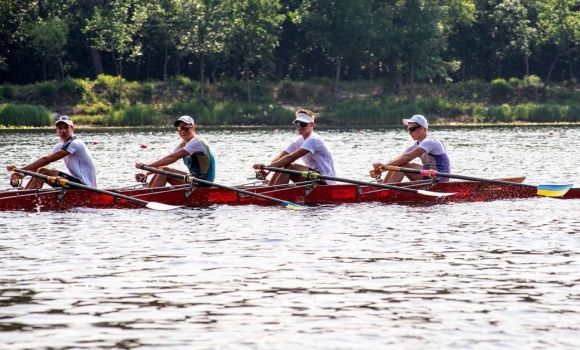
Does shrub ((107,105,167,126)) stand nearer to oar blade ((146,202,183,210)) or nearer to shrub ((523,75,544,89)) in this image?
shrub ((523,75,544,89))

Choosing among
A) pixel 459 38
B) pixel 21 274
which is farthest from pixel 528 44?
pixel 21 274

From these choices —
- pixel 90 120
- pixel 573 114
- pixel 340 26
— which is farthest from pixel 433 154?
pixel 340 26

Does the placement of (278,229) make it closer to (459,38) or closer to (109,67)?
(109,67)

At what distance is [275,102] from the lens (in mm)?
79438

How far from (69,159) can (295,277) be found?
8.60 metres

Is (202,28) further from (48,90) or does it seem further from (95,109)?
(48,90)

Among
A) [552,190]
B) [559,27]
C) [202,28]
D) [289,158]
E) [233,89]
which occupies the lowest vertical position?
[552,190]

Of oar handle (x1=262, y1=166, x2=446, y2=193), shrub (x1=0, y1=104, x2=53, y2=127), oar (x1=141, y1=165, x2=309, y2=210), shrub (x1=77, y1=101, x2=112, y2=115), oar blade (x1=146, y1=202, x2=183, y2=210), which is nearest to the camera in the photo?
oar blade (x1=146, y1=202, x2=183, y2=210)

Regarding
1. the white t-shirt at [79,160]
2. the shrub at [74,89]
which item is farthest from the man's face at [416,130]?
the shrub at [74,89]

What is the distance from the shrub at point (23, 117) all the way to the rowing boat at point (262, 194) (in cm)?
4500

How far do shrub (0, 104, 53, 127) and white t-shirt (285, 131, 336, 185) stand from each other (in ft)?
150

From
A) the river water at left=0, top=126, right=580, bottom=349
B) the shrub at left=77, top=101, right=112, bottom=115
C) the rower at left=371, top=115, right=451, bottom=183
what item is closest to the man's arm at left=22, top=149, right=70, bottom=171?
the river water at left=0, top=126, right=580, bottom=349

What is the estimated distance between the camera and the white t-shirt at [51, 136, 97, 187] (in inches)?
857

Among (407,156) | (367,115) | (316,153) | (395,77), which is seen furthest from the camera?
(395,77)
